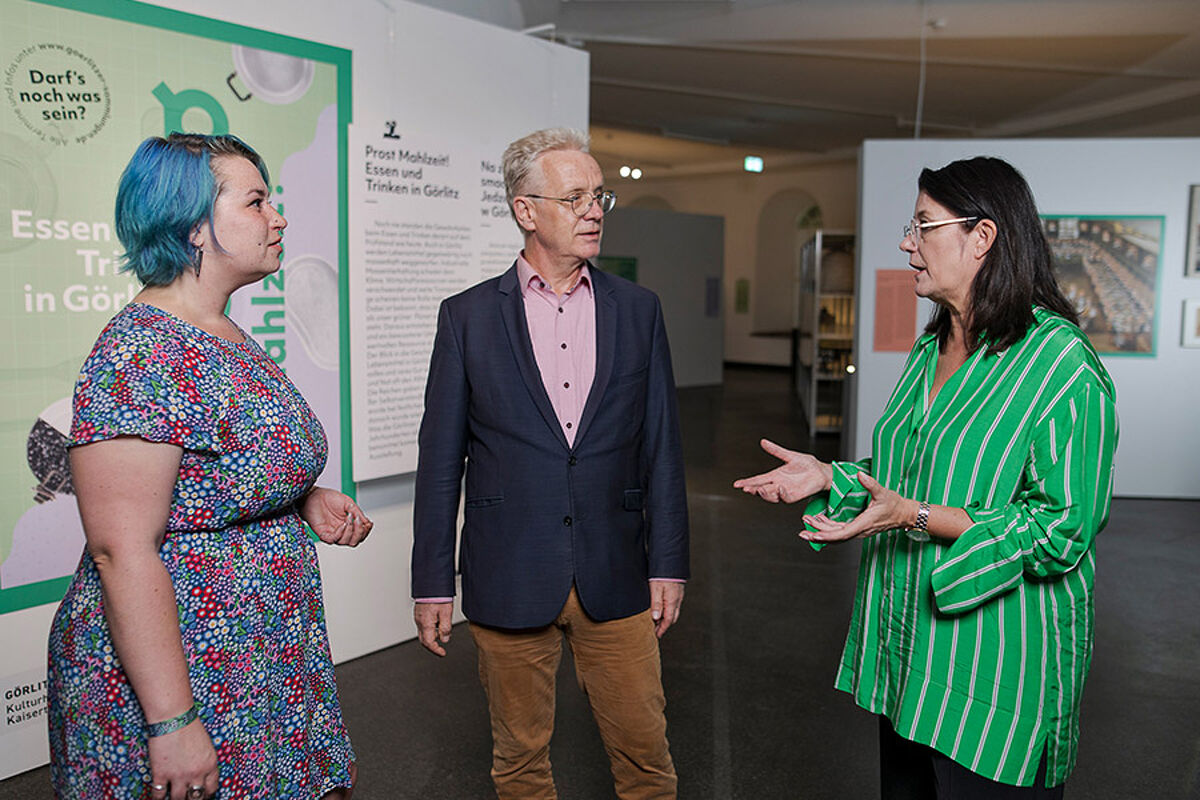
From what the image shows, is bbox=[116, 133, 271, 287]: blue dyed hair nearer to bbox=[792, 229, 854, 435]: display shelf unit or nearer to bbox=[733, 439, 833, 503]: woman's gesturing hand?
bbox=[733, 439, 833, 503]: woman's gesturing hand

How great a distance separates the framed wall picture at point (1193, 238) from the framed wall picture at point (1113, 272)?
0.22 m

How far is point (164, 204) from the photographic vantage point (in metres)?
1.57

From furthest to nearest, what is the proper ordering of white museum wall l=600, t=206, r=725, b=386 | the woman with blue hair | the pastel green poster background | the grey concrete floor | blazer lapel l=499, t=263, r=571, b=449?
white museum wall l=600, t=206, r=725, b=386 < the grey concrete floor < the pastel green poster background < blazer lapel l=499, t=263, r=571, b=449 < the woman with blue hair

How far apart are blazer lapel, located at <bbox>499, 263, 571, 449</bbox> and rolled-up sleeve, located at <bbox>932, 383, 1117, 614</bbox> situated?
97cm

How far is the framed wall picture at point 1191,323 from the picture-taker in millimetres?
7750

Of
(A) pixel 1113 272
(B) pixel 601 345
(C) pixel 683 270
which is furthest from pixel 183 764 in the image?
(C) pixel 683 270

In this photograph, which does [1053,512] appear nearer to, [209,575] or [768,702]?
[209,575]

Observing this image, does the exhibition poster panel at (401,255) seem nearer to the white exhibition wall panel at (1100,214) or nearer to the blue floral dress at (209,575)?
the blue floral dress at (209,575)

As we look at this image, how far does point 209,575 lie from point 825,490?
4.17 feet

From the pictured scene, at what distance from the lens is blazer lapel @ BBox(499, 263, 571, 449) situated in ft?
7.48

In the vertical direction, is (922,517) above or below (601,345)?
below

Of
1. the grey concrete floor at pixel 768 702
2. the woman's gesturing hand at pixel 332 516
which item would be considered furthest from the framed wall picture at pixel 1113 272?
the woman's gesturing hand at pixel 332 516

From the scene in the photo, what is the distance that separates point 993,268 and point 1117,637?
3.62 metres

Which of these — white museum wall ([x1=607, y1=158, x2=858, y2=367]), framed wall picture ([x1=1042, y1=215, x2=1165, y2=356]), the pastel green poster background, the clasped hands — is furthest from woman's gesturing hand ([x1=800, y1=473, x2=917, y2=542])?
white museum wall ([x1=607, y1=158, x2=858, y2=367])
